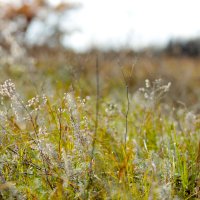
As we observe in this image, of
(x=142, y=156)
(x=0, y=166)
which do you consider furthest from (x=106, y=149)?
(x=0, y=166)

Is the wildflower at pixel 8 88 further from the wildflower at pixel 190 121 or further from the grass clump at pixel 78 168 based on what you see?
the wildflower at pixel 190 121

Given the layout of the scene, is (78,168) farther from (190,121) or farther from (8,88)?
(190,121)

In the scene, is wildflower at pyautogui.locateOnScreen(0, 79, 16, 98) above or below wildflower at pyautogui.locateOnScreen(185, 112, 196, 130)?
above

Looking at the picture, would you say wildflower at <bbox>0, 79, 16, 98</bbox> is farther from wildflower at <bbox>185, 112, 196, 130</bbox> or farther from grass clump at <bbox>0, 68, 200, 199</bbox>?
wildflower at <bbox>185, 112, 196, 130</bbox>

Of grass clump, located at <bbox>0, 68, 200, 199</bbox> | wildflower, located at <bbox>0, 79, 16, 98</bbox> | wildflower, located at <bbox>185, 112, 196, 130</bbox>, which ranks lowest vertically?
grass clump, located at <bbox>0, 68, 200, 199</bbox>

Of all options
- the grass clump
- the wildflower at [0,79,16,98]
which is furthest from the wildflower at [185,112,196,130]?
the wildflower at [0,79,16,98]

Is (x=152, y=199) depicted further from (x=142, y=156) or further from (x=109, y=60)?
(x=109, y=60)

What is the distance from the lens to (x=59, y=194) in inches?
68.6

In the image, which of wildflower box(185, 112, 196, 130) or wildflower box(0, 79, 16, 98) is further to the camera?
wildflower box(185, 112, 196, 130)

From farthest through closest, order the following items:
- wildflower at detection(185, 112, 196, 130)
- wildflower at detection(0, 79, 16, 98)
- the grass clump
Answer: wildflower at detection(185, 112, 196, 130) → wildflower at detection(0, 79, 16, 98) → the grass clump

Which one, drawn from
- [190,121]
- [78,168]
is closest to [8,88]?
[78,168]

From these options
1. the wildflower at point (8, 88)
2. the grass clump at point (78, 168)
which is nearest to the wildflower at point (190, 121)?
the grass clump at point (78, 168)

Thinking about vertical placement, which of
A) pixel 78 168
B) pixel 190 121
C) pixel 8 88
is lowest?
pixel 78 168

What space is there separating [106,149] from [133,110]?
1364mm
